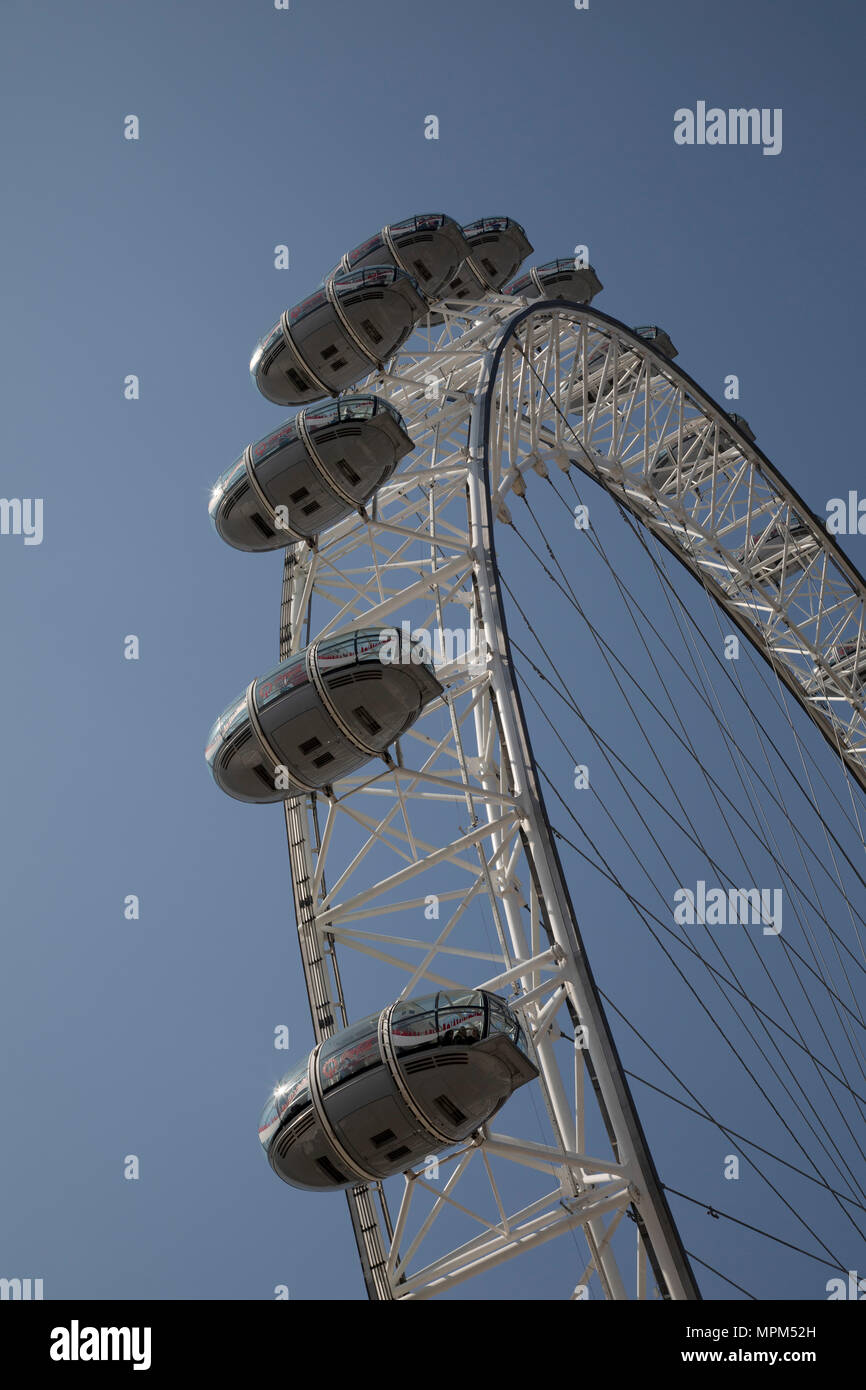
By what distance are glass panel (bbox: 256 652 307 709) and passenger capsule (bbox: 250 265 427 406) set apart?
5.78m

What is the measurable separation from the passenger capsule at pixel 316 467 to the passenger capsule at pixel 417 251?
491 centimetres

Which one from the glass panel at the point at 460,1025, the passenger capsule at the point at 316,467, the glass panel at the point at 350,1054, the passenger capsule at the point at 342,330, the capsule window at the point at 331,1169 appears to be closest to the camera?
the glass panel at the point at 460,1025

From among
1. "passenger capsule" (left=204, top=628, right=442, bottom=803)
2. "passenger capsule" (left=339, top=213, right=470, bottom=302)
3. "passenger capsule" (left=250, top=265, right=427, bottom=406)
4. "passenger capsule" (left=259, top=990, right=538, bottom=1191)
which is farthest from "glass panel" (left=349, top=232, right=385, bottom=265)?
"passenger capsule" (left=259, top=990, right=538, bottom=1191)

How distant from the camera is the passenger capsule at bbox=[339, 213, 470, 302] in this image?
66.0 ft

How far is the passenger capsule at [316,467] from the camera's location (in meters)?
15.7

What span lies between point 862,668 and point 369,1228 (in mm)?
21701

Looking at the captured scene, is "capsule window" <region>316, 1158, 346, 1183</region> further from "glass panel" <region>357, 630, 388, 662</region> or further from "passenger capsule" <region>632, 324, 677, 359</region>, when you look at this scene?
"passenger capsule" <region>632, 324, 677, 359</region>

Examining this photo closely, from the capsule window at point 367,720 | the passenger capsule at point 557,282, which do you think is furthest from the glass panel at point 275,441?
the passenger capsule at point 557,282

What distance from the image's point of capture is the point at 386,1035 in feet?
36.1

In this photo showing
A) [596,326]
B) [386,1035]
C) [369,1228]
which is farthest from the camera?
[596,326]

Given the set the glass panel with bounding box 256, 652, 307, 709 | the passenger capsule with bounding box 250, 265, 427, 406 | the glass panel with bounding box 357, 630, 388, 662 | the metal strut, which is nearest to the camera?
the metal strut

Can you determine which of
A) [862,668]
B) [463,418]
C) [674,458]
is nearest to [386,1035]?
[463,418]

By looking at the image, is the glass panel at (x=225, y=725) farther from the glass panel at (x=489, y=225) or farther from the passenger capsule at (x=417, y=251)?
the glass panel at (x=489, y=225)
